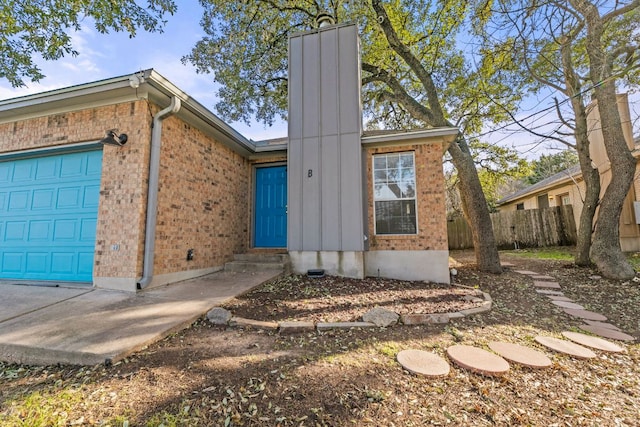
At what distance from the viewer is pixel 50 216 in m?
5.07

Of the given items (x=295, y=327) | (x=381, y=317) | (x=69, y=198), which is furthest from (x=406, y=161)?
(x=69, y=198)

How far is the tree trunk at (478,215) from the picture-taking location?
7.05 meters

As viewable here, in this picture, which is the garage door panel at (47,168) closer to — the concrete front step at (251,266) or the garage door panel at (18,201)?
the garage door panel at (18,201)

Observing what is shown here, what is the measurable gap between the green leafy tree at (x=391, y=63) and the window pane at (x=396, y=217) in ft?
7.57

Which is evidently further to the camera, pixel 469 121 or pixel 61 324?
pixel 469 121

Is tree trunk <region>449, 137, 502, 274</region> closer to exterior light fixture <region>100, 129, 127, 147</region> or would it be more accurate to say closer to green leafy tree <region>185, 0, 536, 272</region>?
green leafy tree <region>185, 0, 536, 272</region>

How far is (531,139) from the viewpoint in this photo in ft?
23.9

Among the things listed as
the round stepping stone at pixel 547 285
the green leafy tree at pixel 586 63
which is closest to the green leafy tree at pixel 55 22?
the green leafy tree at pixel 586 63

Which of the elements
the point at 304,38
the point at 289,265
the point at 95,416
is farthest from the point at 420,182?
the point at 95,416

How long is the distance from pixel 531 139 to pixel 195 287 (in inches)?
328

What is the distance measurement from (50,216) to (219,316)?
401cm

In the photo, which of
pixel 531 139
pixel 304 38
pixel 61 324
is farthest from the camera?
pixel 531 139

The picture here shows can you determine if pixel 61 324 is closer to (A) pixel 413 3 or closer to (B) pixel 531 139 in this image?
(B) pixel 531 139

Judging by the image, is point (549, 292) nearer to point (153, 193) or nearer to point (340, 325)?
point (340, 325)
